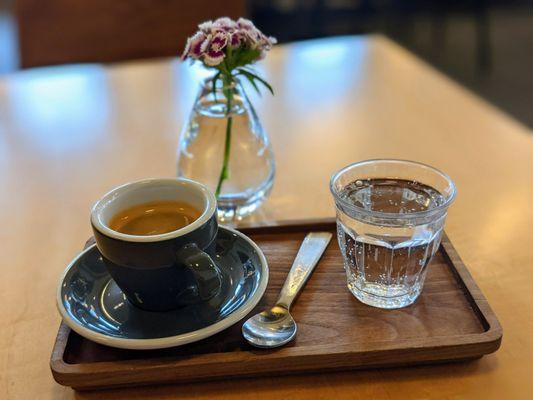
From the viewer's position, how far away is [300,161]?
0.94 metres

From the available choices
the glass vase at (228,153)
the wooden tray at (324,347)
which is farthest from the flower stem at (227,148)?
the wooden tray at (324,347)

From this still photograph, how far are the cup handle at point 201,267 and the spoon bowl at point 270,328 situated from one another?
0.16ft

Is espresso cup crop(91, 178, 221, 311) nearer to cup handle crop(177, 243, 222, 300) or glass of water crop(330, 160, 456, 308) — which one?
cup handle crop(177, 243, 222, 300)

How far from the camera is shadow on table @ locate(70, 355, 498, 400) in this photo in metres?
0.51

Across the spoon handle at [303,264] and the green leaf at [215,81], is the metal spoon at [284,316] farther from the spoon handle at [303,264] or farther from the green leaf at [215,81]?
the green leaf at [215,81]

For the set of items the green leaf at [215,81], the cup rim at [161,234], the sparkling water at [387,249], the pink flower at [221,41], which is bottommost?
the sparkling water at [387,249]

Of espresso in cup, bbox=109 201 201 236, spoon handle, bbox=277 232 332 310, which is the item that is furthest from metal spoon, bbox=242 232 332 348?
espresso in cup, bbox=109 201 201 236

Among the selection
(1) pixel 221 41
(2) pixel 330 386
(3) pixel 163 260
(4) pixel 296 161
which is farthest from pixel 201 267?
(4) pixel 296 161

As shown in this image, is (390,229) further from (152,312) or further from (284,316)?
(152,312)

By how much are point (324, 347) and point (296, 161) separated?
1.51ft

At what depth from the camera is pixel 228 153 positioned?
2.52ft

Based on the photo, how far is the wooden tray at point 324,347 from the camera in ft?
1.64

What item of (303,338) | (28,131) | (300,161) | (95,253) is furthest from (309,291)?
(28,131)

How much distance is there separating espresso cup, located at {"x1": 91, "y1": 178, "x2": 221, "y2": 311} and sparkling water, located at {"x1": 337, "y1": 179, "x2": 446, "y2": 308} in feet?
0.45
